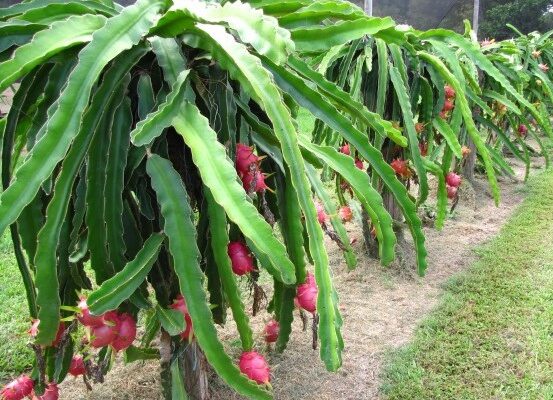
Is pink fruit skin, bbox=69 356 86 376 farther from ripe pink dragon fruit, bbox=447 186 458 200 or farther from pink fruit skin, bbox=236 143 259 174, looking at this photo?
ripe pink dragon fruit, bbox=447 186 458 200

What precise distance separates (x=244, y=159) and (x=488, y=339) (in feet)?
5.69

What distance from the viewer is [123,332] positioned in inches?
50.5

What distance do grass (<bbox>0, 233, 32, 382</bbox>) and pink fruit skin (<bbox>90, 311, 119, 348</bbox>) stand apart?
24.7 inches

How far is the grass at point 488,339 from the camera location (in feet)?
7.07

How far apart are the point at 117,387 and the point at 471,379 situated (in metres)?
1.41

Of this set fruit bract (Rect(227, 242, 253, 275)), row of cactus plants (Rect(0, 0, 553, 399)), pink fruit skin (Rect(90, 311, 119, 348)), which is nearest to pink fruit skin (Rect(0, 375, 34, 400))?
row of cactus plants (Rect(0, 0, 553, 399))

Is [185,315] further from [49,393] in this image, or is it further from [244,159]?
[49,393]

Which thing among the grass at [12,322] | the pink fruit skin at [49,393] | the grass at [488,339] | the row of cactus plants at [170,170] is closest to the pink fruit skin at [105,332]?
the row of cactus plants at [170,170]

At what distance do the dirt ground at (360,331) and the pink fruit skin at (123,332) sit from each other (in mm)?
803

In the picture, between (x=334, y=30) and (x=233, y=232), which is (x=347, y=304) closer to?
(x=233, y=232)

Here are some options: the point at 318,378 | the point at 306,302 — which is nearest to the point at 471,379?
the point at 318,378

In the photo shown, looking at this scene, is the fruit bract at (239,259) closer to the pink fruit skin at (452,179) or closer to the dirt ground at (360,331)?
the dirt ground at (360,331)

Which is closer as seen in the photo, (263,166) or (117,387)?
(263,166)

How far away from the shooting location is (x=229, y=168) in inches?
43.0
